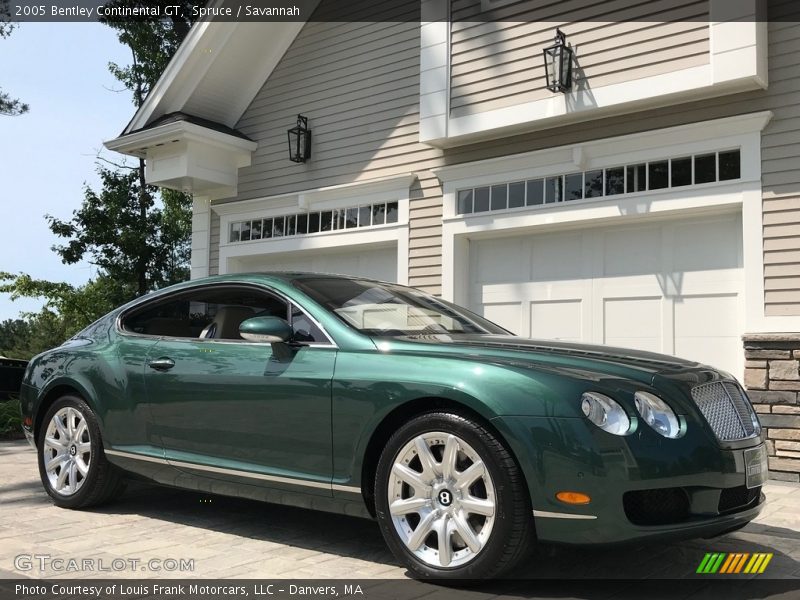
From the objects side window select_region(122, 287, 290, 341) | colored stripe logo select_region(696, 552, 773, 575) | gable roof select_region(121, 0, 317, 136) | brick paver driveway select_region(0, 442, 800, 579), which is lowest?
brick paver driveway select_region(0, 442, 800, 579)

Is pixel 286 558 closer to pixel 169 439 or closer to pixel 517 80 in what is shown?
pixel 169 439

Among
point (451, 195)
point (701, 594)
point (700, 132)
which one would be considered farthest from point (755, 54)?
point (701, 594)

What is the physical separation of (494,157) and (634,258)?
1936 millimetres

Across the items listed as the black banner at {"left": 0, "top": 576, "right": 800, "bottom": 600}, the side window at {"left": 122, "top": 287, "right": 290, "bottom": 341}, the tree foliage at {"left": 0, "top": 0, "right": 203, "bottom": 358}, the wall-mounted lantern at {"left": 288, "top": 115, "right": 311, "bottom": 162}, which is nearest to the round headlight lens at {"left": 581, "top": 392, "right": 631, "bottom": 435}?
the black banner at {"left": 0, "top": 576, "right": 800, "bottom": 600}

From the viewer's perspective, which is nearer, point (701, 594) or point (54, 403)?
point (701, 594)

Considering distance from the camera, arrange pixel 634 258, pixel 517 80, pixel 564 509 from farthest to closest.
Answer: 1. pixel 517 80
2. pixel 634 258
3. pixel 564 509

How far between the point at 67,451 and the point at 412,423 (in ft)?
8.91

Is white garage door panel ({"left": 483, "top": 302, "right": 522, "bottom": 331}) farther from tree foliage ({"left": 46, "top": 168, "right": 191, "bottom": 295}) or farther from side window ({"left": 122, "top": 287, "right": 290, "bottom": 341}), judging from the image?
tree foliage ({"left": 46, "top": 168, "right": 191, "bottom": 295})

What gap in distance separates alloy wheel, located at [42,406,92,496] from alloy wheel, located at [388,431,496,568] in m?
2.39

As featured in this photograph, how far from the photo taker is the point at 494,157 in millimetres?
8625

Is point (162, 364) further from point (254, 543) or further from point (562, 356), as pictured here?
point (562, 356)

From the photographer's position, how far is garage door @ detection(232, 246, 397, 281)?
9.83 meters

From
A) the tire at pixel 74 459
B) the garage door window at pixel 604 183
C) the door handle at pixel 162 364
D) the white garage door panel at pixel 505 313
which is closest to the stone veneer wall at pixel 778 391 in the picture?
the garage door window at pixel 604 183

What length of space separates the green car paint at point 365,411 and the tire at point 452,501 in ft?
0.27
